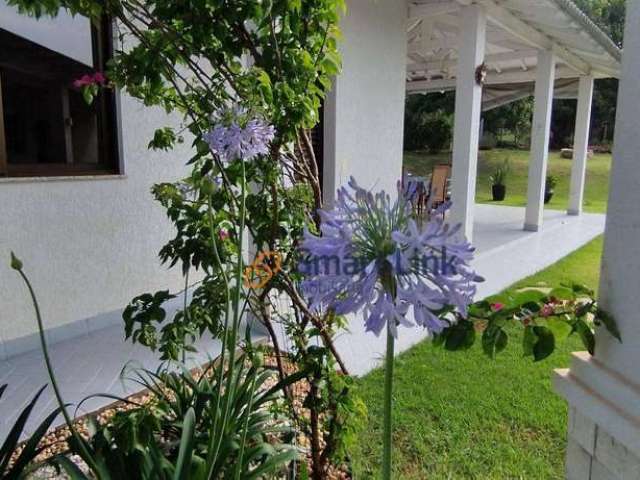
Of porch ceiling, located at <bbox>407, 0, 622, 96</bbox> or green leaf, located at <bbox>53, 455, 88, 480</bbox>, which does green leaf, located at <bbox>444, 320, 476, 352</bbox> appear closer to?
green leaf, located at <bbox>53, 455, 88, 480</bbox>

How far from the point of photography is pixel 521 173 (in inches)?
918

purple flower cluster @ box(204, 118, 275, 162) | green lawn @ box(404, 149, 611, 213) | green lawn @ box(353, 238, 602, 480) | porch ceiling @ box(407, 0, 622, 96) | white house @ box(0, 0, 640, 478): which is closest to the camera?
purple flower cluster @ box(204, 118, 275, 162)

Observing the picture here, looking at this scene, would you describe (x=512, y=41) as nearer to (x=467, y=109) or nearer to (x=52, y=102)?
(x=467, y=109)

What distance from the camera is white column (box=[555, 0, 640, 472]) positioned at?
1480mm

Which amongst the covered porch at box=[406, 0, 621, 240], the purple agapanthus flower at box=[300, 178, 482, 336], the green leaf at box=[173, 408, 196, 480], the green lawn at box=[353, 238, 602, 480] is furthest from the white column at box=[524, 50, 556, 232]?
the purple agapanthus flower at box=[300, 178, 482, 336]

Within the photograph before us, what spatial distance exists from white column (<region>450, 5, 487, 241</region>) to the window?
3.82m

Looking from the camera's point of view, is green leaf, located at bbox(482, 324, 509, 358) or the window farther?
the window

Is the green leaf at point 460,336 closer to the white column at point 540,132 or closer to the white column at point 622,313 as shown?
the white column at point 622,313

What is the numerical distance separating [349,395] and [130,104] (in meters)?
3.30

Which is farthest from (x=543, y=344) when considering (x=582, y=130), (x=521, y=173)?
(x=521, y=173)

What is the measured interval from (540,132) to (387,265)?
9058 mm

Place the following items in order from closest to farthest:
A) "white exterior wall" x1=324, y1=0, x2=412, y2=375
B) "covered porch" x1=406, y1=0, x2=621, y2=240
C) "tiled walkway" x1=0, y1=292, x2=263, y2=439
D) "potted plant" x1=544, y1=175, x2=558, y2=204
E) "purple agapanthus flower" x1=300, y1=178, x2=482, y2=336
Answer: "purple agapanthus flower" x1=300, y1=178, x2=482, y2=336 < "tiled walkway" x1=0, y1=292, x2=263, y2=439 < "white exterior wall" x1=324, y1=0, x2=412, y2=375 < "covered porch" x1=406, y1=0, x2=621, y2=240 < "potted plant" x1=544, y1=175, x2=558, y2=204

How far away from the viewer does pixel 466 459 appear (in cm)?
255

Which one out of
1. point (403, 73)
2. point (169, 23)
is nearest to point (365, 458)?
point (169, 23)
